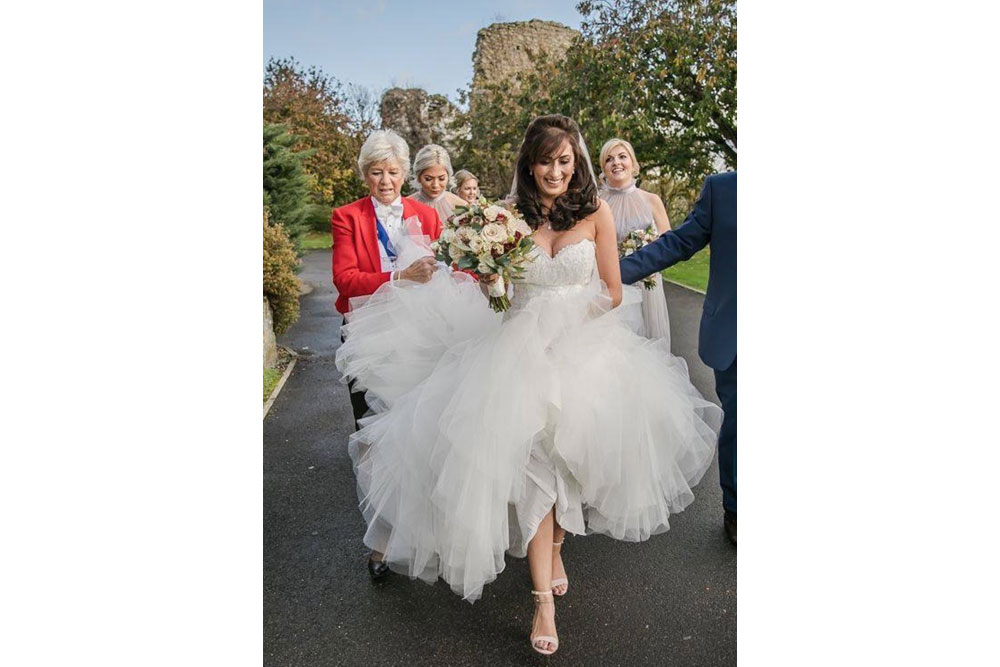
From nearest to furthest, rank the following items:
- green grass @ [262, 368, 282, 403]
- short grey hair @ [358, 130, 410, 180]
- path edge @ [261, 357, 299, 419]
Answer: short grey hair @ [358, 130, 410, 180], path edge @ [261, 357, 299, 419], green grass @ [262, 368, 282, 403]

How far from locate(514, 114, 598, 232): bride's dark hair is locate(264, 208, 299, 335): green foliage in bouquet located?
538 centimetres

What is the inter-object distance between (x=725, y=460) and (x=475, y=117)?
13382mm

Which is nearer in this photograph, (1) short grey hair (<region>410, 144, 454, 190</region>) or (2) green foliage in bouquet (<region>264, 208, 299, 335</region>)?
(1) short grey hair (<region>410, 144, 454, 190</region>)

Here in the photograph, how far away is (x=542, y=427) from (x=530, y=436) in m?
0.06

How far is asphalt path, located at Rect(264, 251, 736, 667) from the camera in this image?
2.97 m

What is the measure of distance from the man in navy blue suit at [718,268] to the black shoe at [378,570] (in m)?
1.86

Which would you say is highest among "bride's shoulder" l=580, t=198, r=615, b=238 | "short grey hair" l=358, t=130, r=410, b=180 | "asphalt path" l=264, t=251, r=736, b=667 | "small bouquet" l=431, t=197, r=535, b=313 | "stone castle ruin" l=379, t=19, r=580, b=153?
"stone castle ruin" l=379, t=19, r=580, b=153

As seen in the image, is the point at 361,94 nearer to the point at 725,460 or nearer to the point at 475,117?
the point at 475,117

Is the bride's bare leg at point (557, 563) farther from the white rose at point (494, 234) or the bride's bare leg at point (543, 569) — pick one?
the white rose at point (494, 234)

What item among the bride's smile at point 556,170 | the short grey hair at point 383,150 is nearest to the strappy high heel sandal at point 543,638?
the bride's smile at point 556,170

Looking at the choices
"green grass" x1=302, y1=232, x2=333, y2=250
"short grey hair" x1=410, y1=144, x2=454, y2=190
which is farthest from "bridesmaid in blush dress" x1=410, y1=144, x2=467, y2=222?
"green grass" x1=302, y1=232, x2=333, y2=250

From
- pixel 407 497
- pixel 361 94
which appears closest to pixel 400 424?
pixel 407 497

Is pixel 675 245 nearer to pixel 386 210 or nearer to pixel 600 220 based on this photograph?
pixel 600 220

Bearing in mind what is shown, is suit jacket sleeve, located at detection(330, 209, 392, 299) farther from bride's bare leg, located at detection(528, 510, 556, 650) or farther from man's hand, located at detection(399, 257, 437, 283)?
bride's bare leg, located at detection(528, 510, 556, 650)
